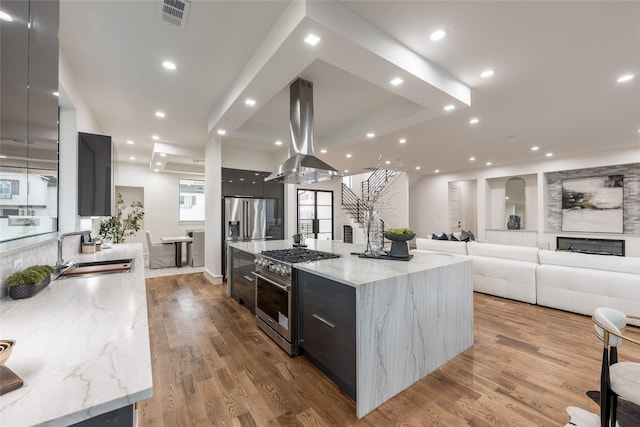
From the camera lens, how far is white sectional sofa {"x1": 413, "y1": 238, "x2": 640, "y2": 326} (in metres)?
3.27

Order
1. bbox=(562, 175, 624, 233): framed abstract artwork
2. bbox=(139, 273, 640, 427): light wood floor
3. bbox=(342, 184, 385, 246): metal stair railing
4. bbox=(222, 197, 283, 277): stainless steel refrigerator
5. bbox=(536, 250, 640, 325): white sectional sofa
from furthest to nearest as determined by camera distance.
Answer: bbox=(342, 184, 385, 246): metal stair railing → bbox=(562, 175, 624, 233): framed abstract artwork → bbox=(222, 197, 283, 277): stainless steel refrigerator → bbox=(536, 250, 640, 325): white sectional sofa → bbox=(139, 273, 640, 427): light wood floor

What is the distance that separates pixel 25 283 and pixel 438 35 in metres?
3.33

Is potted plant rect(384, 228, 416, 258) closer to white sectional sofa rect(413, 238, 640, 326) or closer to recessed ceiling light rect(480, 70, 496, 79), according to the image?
white sectional sofa rect(413, 238, 640, 326)

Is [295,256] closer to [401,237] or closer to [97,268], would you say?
[401,237]

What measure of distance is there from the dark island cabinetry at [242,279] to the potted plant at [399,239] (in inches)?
67.9

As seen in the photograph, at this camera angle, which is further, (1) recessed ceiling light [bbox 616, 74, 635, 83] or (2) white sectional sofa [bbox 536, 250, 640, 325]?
(2) white sectional sofa [bbox 536, 250, 640, 325]

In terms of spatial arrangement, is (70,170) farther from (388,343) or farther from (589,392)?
(589,392)

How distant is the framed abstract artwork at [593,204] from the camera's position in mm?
6668

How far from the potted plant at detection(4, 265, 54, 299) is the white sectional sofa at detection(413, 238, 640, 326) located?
3.91 m

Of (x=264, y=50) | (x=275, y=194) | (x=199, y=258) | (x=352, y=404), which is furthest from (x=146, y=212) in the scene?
(x=352, y=404)

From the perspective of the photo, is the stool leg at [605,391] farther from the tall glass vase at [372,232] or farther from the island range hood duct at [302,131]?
the island range hood duct at [302,131]

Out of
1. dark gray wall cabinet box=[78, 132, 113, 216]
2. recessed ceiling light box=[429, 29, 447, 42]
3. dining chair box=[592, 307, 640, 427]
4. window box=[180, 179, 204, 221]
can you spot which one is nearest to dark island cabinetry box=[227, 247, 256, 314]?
dark gray wall cabinet box=[78, 132, 113, 216]

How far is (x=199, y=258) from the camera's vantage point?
266 inches

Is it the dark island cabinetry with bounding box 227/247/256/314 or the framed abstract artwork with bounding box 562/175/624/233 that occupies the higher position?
the framed abstract artwork with bounding box 562/175/624/233
